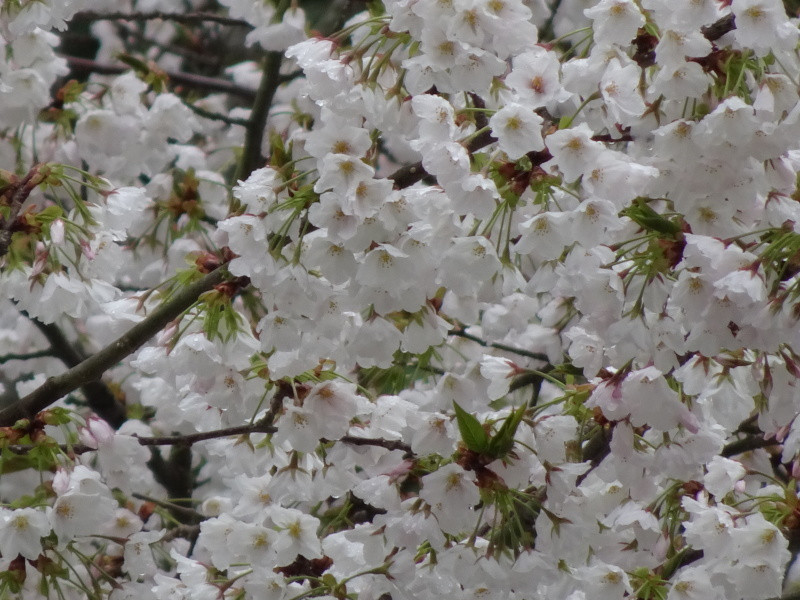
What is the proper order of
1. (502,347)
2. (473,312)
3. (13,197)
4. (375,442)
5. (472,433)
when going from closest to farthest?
(472,433) < (13,197) < (375,442) < (473,312) < (502,347)

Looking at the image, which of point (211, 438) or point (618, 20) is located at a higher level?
point (618, 20)

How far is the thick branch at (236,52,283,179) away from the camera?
3133 mm

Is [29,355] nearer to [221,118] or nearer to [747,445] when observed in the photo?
[221,118]

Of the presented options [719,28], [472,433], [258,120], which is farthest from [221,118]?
[719,28]

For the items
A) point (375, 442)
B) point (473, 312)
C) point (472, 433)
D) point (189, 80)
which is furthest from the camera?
point (189, 80)

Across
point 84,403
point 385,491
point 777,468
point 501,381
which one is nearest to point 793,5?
point 777,468

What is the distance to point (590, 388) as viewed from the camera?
6.33 ft

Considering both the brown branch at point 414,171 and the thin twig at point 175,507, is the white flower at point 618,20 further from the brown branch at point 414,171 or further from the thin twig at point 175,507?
the thin twig at point 175,507

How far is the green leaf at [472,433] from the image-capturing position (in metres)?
1.69

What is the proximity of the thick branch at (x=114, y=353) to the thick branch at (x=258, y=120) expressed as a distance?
1259 mm

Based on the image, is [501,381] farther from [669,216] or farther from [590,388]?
[669,216]

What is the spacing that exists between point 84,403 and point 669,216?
246 centimetres

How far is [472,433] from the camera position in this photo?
172 centimetres

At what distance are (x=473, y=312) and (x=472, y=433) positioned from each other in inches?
25.2
